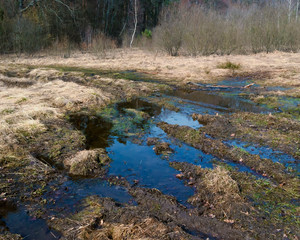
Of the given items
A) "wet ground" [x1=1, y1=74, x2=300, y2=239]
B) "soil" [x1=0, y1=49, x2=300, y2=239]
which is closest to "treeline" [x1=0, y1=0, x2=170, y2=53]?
"soil" [x1=0, y1=49, x2=300, y2=239]

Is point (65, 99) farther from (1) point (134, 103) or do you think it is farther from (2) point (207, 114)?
(2) point (207, 114)

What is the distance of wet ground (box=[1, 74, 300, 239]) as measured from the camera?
3643 millimetres

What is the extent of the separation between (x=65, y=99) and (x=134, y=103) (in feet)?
7.89

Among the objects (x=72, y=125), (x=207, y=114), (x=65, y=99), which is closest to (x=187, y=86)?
(x=207, y=114)

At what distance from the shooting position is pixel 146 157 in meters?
5.32

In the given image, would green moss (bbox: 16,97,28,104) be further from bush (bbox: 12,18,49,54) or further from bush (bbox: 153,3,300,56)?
bush (bbox: 12,18,49,54)

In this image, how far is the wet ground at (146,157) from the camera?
364cm

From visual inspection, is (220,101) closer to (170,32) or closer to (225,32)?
(225,32)

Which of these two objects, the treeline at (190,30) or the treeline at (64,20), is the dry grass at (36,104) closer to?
the treeline at (190,30)

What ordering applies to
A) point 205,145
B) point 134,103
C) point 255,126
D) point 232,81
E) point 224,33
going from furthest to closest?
point 224,33
point 232,81
point 134,103
point 255,126
point 205,145

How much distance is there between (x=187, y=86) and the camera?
1202 centimetres

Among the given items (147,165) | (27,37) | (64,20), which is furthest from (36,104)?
(64,20)

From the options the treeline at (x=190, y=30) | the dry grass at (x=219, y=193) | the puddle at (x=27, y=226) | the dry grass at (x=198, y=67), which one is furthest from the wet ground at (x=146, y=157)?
the treeline at (x=190, y=30)

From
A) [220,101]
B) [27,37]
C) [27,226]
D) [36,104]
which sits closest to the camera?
[27,226]
